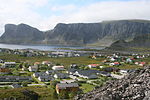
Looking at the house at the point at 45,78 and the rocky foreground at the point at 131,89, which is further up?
the rocky foreground at the point at 131,89

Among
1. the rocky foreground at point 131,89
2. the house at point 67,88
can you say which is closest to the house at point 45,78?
the house at point 67,88

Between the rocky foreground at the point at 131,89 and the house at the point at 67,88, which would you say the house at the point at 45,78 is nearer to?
the house at the point at 67,88

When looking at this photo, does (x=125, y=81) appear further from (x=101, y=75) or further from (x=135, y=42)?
(x=135, y=42)

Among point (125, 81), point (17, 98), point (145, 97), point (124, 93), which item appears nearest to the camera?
point (145, 97)

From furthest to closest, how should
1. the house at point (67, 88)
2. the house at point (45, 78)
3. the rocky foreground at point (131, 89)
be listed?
the house at point (45, 78)
the house at point (67, 88)
the rocky foreground at point (131, 89)

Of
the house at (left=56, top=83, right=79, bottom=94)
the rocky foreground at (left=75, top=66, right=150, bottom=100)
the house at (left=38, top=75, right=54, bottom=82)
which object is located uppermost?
the rocky foreground at (left=75, top=66, right=150, bottom=100)

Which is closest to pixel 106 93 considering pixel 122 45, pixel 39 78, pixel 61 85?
pixel 61 85

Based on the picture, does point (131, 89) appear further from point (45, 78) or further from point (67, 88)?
point (45, 78)

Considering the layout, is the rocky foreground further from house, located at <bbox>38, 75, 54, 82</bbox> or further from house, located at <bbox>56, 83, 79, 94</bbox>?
Result: house, located at <bbox>38, 75, 54, 82</bbox>

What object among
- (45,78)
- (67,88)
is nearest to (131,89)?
(67,88)

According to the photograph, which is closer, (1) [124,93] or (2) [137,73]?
(1) [124,93]

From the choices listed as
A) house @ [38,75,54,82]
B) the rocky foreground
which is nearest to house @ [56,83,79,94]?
house @ [38,75,54,82]
